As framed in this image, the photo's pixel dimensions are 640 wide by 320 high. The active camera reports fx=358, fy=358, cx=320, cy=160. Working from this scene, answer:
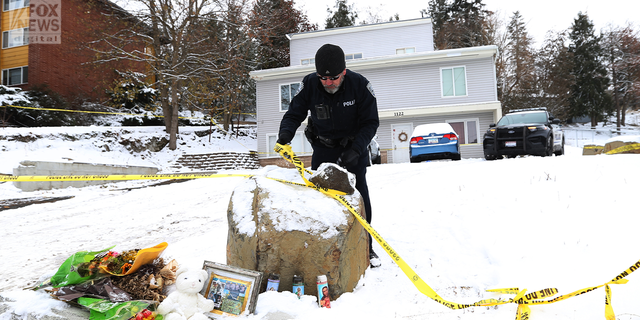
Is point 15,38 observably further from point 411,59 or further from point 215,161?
point 411,59

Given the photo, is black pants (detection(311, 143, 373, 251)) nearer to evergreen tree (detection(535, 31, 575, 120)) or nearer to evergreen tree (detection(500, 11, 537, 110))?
evergreen tree (detection(500, 11, 537, 110))

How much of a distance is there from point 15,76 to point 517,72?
116 ft

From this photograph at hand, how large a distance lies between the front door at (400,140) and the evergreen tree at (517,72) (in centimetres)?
1542

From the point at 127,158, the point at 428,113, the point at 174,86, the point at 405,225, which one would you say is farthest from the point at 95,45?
the point at 405,225

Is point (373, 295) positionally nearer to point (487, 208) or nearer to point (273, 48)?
point (487, 208)

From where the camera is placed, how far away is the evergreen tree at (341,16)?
36.7 m

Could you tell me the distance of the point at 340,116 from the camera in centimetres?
326

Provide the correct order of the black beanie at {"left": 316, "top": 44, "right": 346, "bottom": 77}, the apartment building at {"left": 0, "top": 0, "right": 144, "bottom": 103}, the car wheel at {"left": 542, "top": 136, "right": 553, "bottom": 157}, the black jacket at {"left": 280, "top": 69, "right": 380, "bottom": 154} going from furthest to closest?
the apartment building at {"left": 0, "top": 0, "right": 144, "bottom": 103} → the car wheel at {"left": 542, "top": 136, "right": 553, "bottom": 157} → the black jacket at {"left": 280, "top": 69, "right": 380, "bottom": 154} → the black beanie at {"left": 316, "top": 44, "right": 346, "bottom": 77}

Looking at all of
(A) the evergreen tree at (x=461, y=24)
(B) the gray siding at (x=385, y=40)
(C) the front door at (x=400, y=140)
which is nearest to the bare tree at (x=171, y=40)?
(B) the gray siding at (x=385, y=40)

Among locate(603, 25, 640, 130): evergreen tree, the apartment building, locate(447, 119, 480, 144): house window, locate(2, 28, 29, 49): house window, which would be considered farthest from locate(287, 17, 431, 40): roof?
locate(603, 25, 640, 130): evergreen tree

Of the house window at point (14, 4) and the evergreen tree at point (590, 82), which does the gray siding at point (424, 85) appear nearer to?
the house window at point (14, 4)

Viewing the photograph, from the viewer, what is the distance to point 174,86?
18.2 m

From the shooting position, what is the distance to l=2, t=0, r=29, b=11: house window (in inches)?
820

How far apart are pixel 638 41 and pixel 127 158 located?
4229 centimetres
